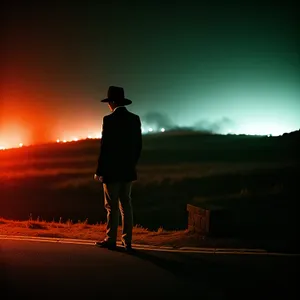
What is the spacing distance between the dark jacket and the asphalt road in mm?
1072

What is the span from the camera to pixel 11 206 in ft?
64.7

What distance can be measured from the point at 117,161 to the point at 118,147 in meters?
0.20

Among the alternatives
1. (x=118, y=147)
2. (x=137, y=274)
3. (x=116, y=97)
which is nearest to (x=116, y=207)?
(x=118, y=147)

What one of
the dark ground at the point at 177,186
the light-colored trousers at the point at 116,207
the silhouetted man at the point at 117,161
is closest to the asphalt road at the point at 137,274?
the light-colored trousers at the point at 116,207

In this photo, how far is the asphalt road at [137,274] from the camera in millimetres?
4375

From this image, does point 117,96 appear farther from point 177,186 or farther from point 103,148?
point 177,186

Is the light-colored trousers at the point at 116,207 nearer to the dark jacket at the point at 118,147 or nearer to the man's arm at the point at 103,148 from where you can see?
the dark jacket at the point at 118,147

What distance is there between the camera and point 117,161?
6121mm

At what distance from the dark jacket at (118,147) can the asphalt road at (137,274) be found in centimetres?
107

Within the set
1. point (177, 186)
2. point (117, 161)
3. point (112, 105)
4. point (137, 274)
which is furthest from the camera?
point (177, 186)

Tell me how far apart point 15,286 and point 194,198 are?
1592 centimetres

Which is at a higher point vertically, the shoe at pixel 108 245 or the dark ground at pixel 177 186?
the dark ground at pixel 177 186

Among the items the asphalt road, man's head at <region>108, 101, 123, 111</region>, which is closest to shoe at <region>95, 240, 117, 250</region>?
the asphalt road

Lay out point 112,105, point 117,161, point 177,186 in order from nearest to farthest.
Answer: point 117,161
point 112,105
point 177,186
